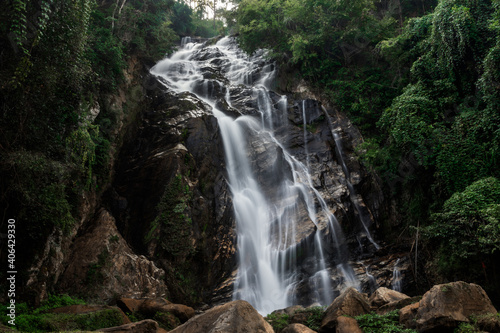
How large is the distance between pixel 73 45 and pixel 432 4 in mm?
20826

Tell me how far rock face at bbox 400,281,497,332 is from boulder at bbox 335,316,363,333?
974 millimetres

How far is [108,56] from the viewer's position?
41.9 ft

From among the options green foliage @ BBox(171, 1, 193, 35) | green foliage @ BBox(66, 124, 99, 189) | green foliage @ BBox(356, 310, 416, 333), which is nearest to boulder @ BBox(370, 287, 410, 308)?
green foliage @ BBox(356, 310, 416, 333)

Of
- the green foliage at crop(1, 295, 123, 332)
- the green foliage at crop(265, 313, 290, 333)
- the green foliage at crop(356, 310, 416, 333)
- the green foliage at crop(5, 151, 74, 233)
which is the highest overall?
the green foliage at crop(5, 151, 74, 233)

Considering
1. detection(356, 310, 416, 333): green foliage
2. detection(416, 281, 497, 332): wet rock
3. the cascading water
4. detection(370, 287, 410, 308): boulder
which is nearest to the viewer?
detection(416, 281, 497, 332): wet rock

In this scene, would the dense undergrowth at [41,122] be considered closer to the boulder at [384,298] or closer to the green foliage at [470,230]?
the boulder at [384,298]

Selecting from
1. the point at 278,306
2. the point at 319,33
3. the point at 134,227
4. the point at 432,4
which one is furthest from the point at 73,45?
the point at 432,4

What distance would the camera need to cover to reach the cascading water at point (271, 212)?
10949mm

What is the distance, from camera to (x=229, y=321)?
4.44 metres

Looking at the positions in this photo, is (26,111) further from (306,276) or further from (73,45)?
(306,276)

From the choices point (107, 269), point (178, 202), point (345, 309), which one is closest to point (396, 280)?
point (345, 309)

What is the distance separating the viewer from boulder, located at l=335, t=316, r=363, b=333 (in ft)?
20.2

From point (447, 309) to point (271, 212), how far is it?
7.75m

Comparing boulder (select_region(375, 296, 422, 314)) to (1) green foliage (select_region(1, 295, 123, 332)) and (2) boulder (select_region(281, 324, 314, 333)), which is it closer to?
(2) boulder (select_region(281, 324, 314, 333))
